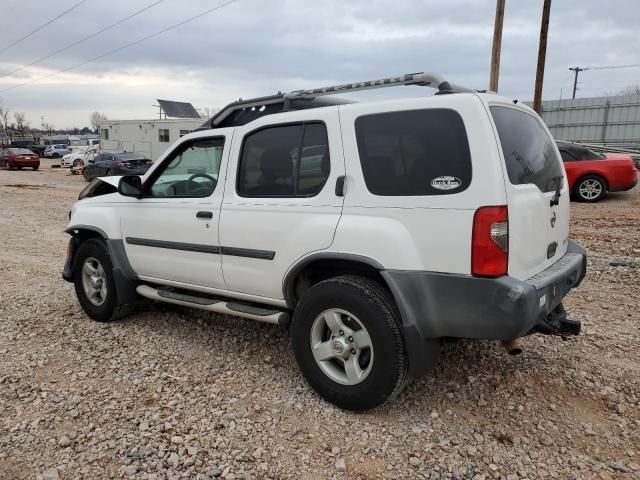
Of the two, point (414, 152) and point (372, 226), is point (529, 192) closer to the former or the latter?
point (414, 152)

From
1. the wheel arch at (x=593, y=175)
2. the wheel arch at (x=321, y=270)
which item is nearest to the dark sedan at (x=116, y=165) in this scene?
the wheel arch at (x=593, y=175)

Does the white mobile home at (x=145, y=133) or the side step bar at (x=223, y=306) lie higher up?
the white mobile home at (x=145, y=133)

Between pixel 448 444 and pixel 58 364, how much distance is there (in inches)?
118

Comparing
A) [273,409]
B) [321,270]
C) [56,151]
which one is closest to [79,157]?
[56,151]

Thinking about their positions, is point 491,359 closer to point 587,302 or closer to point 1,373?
point 587,302

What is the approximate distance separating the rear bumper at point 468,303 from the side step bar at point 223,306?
0.99 m

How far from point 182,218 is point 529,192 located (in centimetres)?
254

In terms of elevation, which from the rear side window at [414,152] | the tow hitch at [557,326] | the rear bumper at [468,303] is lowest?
the tow hitch at [557,326]

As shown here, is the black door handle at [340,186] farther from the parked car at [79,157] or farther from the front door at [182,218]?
the parked car at [79,157]

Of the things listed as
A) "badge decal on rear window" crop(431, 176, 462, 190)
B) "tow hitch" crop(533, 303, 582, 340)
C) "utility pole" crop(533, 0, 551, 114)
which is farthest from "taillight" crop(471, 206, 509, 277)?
"utility pole" crop(533, 0, 551, 114)

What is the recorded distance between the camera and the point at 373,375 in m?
3.01

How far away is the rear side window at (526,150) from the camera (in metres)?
2.83

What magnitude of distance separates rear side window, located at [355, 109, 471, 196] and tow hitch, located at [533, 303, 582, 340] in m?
1.11

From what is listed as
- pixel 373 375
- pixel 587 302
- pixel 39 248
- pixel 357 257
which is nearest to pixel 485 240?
pixel 357 257
